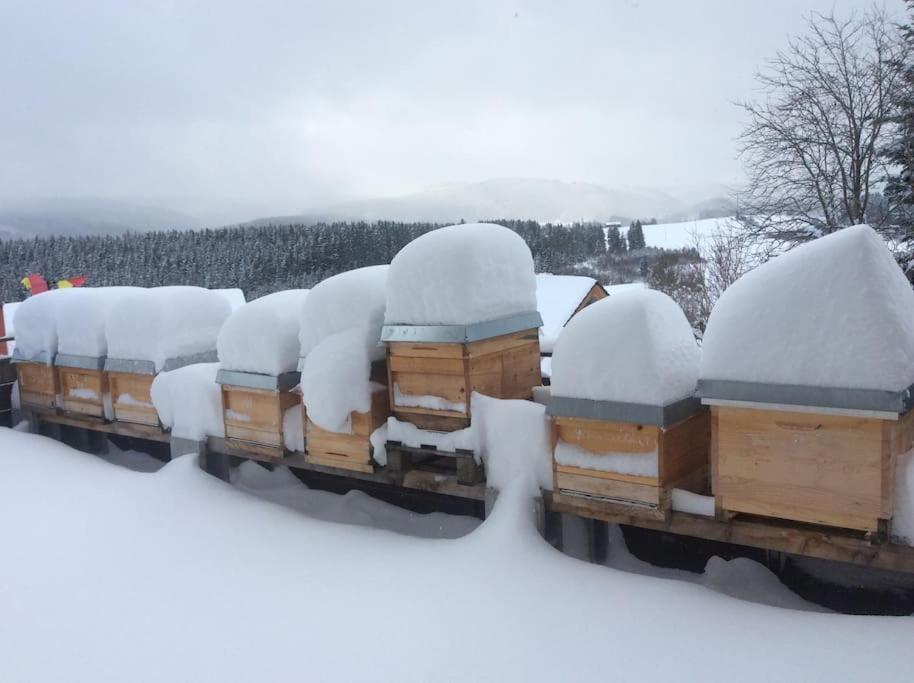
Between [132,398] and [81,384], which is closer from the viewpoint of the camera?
[132,398]

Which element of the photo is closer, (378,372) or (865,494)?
(865,494)

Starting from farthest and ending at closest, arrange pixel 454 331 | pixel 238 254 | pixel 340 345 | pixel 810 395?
pixel 238 254 < pixel 340 345 < pixel 454 331 < pixel 810 395

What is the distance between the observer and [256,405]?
5.71 m

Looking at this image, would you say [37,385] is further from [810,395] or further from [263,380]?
[810,395]

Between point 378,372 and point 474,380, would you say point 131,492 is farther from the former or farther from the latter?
point 474,380

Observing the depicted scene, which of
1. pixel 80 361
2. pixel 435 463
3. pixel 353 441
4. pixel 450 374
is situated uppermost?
pixel 450 374

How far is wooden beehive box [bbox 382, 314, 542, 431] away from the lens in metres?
4.52

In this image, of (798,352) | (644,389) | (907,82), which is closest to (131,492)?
(644,389)

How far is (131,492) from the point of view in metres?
5.89

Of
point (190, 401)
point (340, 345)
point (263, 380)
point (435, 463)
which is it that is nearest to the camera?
point (340, 345)

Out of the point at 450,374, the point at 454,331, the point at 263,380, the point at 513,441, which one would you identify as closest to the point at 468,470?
the point at 513,441

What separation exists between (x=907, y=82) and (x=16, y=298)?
115 feet

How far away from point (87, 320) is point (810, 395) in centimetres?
690

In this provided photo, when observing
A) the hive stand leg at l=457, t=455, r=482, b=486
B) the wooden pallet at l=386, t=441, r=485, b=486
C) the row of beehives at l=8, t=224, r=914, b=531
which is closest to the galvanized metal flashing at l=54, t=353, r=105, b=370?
the row of beehives at l=8, t=224, r=914, b=531
